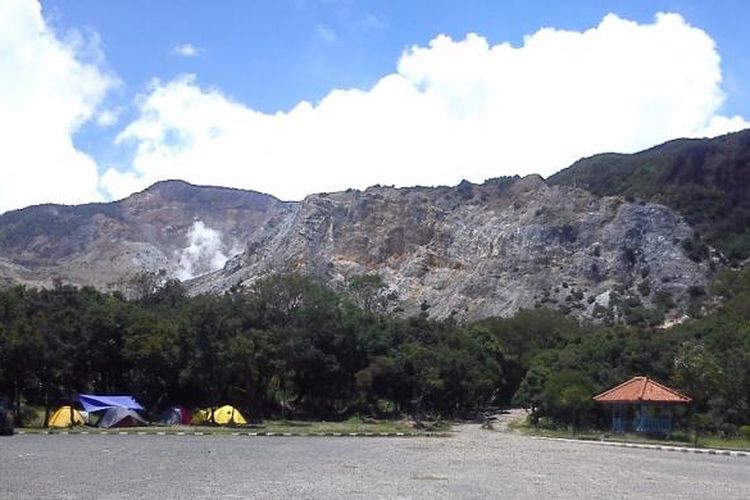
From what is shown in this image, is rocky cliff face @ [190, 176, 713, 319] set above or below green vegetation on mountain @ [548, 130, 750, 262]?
below

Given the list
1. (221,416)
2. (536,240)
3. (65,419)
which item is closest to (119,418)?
(65,419)

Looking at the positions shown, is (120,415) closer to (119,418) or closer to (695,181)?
(119,418)

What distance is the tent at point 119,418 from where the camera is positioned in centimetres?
4853

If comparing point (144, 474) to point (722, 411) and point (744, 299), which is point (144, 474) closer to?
point (722, 411)

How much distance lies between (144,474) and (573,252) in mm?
115306

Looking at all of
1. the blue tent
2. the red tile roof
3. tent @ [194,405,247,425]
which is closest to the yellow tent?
the blue tent

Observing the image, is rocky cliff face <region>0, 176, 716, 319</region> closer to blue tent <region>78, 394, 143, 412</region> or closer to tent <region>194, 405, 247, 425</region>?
tent <region>194, 405, 247, 425</region>

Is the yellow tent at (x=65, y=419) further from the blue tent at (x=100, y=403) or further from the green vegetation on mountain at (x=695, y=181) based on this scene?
the green vegetation on mountain at (x=695, y=181)

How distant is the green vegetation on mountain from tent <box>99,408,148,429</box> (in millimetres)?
92820

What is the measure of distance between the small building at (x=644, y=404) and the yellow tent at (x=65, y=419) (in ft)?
98.6

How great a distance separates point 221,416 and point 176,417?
2.79m

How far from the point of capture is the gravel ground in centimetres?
1666

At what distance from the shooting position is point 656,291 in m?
116

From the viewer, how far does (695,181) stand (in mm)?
148000
